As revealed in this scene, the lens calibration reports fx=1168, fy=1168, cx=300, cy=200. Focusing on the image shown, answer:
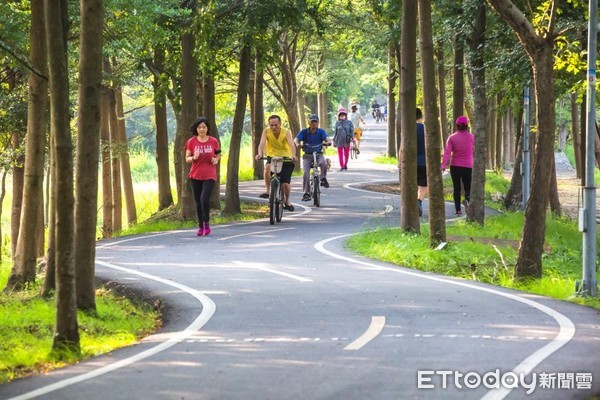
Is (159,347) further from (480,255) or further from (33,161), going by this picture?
(480,255)

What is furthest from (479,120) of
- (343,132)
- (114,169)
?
(114,169)

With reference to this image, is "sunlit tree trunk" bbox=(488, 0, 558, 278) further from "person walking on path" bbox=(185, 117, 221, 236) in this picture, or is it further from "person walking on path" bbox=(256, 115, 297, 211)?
"person walking on path" bbox=(256, 115, 297, 211)

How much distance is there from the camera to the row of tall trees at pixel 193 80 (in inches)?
456

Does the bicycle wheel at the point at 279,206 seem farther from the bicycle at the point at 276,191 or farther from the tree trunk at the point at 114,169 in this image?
the tree trunk at the point at 114,169

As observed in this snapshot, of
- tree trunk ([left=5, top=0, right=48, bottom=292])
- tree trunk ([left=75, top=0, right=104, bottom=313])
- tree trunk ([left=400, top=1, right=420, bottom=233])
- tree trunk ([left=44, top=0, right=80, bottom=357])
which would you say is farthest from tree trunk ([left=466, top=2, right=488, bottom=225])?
tree trunk ([left=44, top=0, right=80, bottom=357])

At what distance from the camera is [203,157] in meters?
21.3

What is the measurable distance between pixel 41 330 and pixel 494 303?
4824 mm

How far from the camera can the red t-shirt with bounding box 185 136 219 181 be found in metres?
21.2

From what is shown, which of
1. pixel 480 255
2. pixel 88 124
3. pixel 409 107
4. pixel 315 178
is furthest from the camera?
pixel 315 178

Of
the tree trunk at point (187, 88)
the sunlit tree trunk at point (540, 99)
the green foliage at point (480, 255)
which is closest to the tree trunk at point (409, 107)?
the green foliage at point (480, 255)

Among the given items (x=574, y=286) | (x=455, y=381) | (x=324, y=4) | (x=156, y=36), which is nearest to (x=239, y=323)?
(x=455, y=381)

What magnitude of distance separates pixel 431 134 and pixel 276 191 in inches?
228

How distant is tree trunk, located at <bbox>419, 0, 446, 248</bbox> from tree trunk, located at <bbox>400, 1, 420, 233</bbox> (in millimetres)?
787

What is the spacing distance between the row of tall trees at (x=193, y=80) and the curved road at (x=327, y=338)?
134cm
